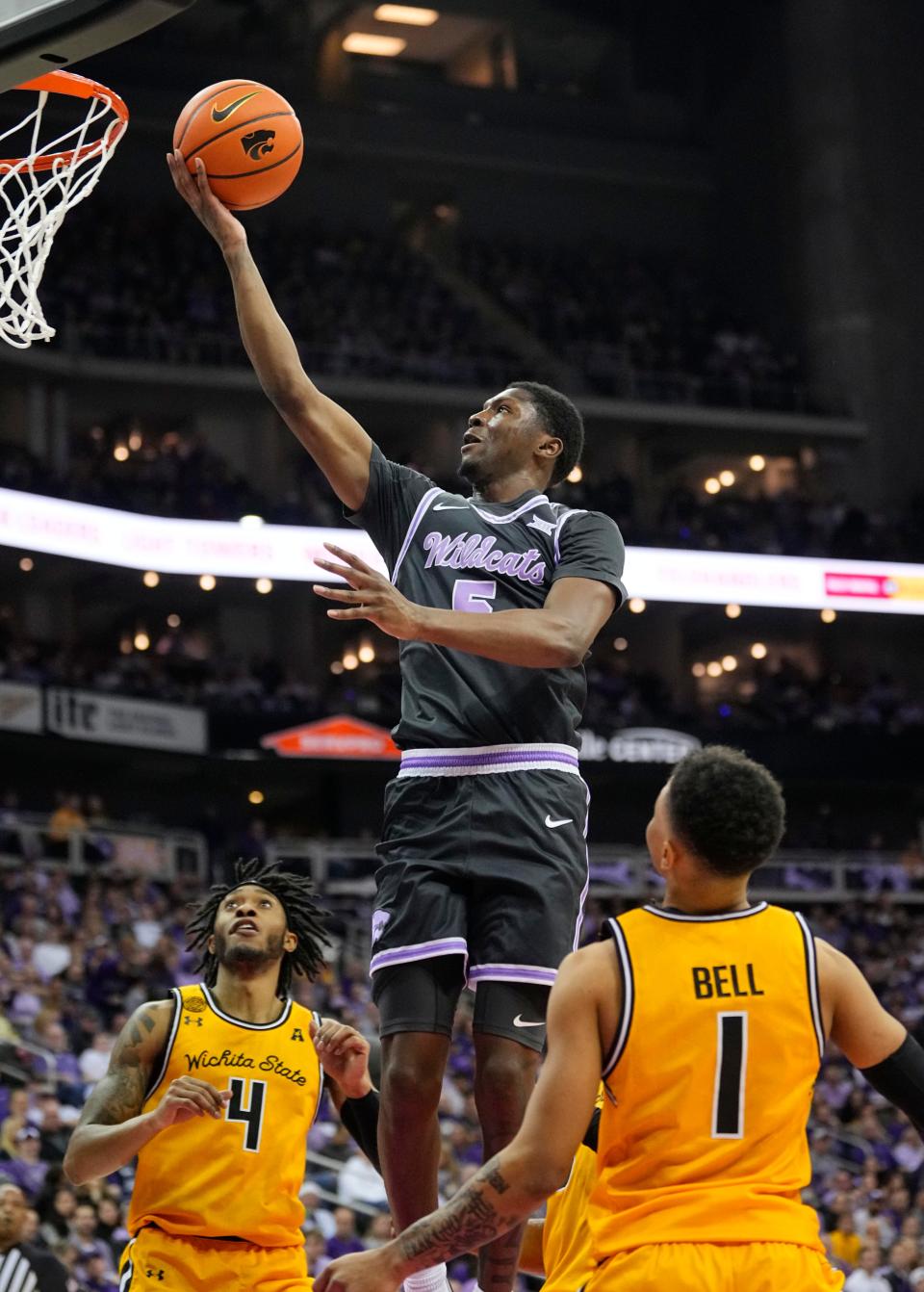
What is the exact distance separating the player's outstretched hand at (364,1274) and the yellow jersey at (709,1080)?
42 centimetres

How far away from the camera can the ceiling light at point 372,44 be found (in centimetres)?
3809

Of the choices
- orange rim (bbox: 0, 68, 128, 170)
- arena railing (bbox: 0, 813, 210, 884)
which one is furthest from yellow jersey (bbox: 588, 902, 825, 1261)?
arena railing (bbox: 0, 813, 210, 884)

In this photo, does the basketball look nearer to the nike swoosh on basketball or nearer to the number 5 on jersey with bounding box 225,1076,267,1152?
the nike swoosh on basketball

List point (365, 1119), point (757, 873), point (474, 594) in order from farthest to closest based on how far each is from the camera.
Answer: point (757, 873) < point (365, 1119) < point (474, 594)

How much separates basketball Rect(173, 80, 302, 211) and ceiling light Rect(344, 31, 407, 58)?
34870mm

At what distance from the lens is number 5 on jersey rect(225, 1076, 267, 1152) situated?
17.8 feet

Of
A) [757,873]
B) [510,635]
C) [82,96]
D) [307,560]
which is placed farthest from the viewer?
[307,560]

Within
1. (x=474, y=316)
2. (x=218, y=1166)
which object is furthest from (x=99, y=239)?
(x=218, y=1166)

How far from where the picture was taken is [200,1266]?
17.3ft

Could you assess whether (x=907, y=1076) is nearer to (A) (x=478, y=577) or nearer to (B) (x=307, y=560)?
(A) (x=478, y=577)

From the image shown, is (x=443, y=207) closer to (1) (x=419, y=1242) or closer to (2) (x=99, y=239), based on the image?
(2) (x=99, y=239)

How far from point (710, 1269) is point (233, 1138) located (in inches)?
89.4

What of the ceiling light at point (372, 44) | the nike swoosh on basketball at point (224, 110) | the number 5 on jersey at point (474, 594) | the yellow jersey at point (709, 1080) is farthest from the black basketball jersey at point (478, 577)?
the ceiling light at point (372, 44)

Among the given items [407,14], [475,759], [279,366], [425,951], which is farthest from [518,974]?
[407,14]
